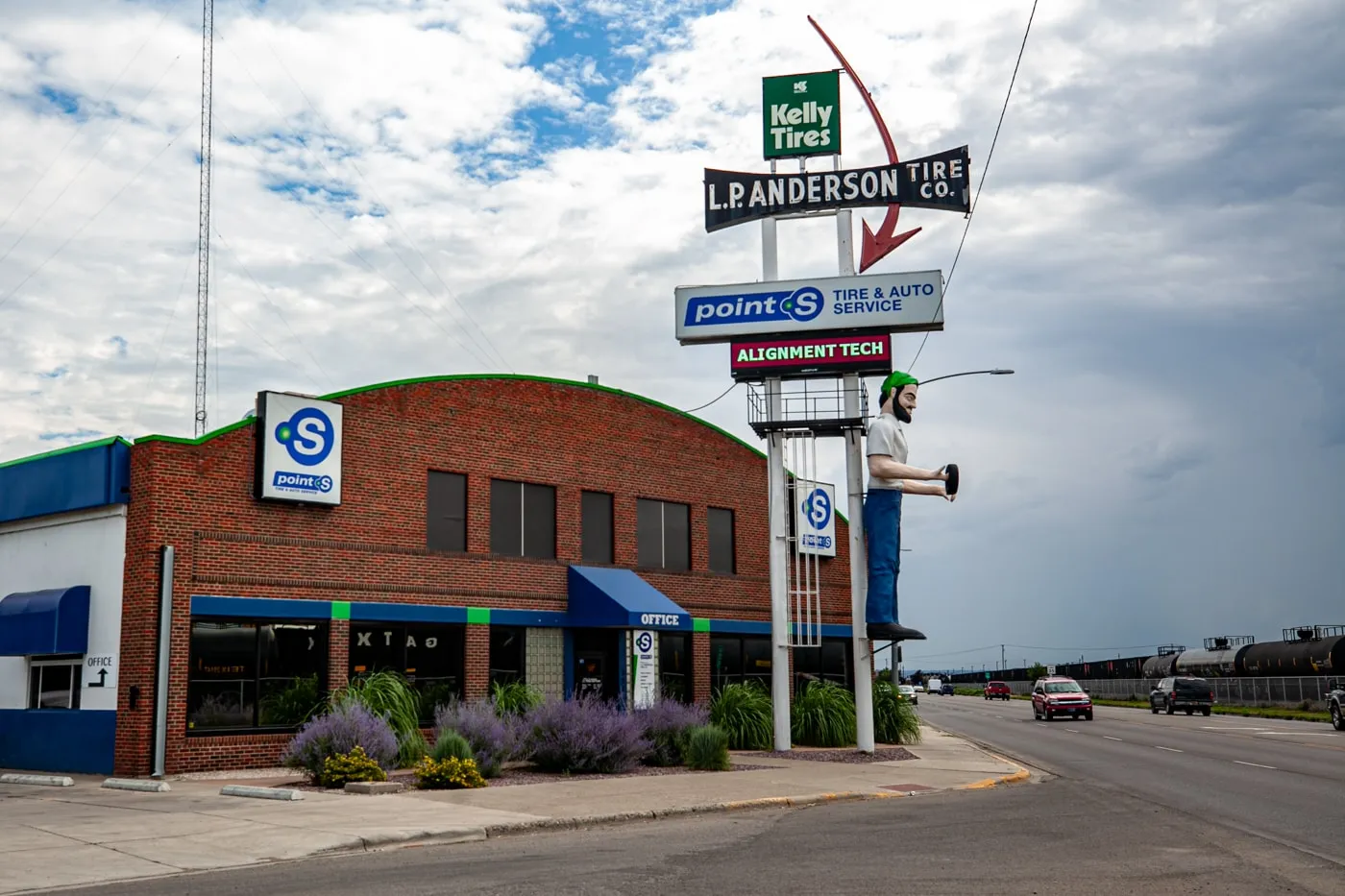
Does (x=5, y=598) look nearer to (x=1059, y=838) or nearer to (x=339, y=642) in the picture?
(x=339, y=642)

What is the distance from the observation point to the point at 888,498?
991 inches

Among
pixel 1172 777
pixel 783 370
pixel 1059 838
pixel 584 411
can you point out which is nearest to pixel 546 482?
pixel 584 411

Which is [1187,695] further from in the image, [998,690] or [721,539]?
[998,690]

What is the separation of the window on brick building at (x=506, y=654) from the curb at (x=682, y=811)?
995cm

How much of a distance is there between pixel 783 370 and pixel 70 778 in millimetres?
14873

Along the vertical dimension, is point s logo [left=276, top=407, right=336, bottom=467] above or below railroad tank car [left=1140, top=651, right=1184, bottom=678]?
above

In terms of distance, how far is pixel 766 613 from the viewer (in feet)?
109

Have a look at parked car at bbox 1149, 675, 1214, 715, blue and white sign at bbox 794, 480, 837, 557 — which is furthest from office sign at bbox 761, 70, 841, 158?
parked car at bbox 1149, 675, 1214, 715

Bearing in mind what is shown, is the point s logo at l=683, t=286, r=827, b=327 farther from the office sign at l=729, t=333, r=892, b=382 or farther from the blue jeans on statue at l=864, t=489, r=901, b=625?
the blue jeans on statue at l=864, t=489, r=901, b=625

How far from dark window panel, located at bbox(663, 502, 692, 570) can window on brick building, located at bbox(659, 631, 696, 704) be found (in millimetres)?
1718

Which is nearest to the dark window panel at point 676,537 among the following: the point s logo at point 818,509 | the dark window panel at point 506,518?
the point s logo at point 818,509

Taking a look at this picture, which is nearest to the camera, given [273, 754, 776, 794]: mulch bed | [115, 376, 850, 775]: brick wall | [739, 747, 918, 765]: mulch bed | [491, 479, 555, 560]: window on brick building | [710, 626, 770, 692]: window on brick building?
[273, 754, 776, 794]: mulch bed

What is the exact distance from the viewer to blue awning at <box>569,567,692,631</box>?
88.2 ft

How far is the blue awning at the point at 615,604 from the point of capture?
88.2 ft
